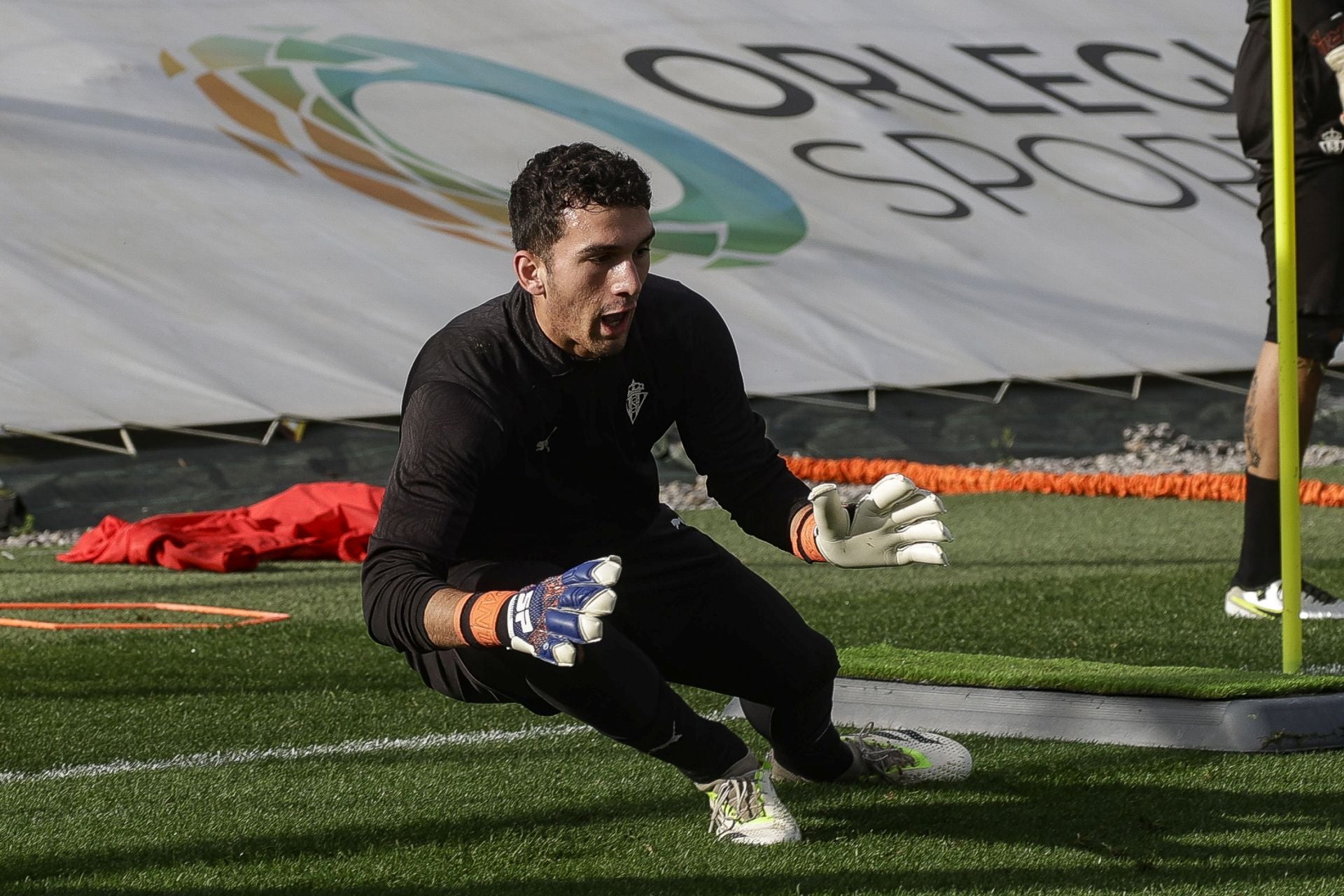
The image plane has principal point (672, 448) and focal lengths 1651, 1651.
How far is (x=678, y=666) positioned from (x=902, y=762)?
49cm

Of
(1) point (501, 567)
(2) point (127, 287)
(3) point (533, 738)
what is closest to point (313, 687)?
(3) point (533, 738)

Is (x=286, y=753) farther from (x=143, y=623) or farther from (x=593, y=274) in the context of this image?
(x=143, y=623)

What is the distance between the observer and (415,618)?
237 centimetres

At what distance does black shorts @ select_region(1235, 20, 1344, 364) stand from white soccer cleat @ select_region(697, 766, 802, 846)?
2.21m

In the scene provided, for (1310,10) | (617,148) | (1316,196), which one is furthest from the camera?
(617,148)

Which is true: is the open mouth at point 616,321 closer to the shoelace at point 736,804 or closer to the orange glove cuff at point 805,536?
the orange glove cuff at point 805,536

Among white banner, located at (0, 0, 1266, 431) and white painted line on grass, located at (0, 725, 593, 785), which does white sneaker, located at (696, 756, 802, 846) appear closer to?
white painted line on grass, located at (0, 725, 593, 785)

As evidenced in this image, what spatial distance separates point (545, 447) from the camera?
2674 millimetres

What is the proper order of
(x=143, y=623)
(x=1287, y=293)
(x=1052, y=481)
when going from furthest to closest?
(x=1052, y=481) < (x=143, y=623) < (x=1287, y=293)

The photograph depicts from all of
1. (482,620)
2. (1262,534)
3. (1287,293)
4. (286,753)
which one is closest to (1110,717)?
(1287,293)

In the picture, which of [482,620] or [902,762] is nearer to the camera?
[482,620]

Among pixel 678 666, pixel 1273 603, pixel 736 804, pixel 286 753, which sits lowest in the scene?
pixel 286 753

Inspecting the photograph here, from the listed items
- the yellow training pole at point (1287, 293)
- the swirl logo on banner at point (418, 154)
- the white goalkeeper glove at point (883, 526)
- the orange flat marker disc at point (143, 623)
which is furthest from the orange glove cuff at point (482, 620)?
the swirl logo on banner at point (418, 154)

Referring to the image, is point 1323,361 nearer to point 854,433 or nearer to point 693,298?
point 693,298
